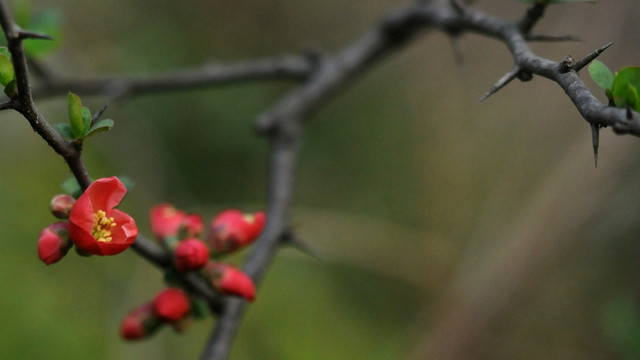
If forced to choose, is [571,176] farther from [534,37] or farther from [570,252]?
[534,37]

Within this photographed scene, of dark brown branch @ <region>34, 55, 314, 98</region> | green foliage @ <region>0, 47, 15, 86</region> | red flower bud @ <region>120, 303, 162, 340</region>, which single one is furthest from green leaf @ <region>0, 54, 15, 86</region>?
dark brown branch @ <region>34, 55, 314, 98</region>

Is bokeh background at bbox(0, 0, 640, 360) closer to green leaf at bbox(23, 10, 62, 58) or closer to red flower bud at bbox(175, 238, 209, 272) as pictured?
green leaf at bbox(23, 10, 62, 58)

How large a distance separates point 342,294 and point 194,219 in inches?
39.7

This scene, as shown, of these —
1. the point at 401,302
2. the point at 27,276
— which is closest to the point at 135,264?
the point at 27,276

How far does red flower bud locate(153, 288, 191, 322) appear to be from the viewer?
995 mm

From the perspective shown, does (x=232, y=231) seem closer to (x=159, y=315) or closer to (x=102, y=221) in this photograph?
(x=159, y=315)

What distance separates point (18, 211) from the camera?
1.83 metres

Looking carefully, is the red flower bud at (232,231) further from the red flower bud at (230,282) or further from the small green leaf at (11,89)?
the small green leaf at (11,89)

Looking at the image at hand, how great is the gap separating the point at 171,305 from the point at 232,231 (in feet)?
0.45

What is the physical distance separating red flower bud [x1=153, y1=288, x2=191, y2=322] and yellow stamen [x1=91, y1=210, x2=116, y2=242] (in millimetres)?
236

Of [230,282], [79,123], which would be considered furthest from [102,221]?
[230,282]

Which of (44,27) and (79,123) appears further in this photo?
(44,27)

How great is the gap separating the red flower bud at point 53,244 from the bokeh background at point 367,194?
942 millimetres

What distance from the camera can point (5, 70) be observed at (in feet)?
2.29
